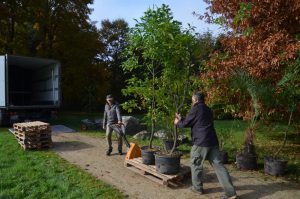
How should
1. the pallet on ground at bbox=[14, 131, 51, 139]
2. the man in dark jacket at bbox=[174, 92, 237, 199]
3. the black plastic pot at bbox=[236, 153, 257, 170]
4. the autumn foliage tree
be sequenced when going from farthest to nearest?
the pallet on ground at bbox=[14, 131, 51, 139] < the black plastic pot at bbox=[236, 153, 257, 170] < the autumn foliage tree < the man in dark jacket at bbox=[174, 92, 237, 199]

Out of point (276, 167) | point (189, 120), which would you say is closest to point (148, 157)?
point (189, 120)

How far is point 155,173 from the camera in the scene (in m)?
7.95

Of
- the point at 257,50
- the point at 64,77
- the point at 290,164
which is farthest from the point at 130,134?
the point at 64,77

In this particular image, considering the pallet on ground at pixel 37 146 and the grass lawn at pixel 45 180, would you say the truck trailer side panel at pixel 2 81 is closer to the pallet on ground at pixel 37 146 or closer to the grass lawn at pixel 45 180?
the pallet on ground at pixel 37 146

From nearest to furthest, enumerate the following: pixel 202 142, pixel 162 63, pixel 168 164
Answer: pixel 202 142 < pixel 168 164 < pixel 162 63

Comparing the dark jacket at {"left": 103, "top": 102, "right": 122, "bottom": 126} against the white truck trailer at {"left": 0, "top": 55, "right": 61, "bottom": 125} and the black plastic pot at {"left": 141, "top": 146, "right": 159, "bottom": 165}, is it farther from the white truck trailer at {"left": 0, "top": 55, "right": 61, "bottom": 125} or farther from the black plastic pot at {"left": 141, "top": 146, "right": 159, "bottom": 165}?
the white truck trailer at {"left": 0, "top": 55, "right": 61, "bottom": 125}

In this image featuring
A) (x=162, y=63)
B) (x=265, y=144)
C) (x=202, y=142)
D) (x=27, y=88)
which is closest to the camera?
(x=202, y=142)

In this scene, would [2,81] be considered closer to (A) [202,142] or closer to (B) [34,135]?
(B) [34,135]

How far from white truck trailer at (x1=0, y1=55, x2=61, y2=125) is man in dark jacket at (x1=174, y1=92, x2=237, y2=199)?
10.8m

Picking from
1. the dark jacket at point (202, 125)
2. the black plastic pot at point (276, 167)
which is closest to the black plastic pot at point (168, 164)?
the dark jacket at point (202, 125)

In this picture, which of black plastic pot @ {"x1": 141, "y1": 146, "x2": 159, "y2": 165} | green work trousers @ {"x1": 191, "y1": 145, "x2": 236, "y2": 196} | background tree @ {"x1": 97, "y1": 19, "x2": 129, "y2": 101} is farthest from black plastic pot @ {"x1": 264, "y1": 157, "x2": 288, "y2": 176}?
background tree @ {"x1": 97, "y1": 19, "x2": 129, "y2": 101}

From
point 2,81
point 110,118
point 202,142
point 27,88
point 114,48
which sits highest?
point 114,48

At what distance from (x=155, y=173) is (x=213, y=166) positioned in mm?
1370

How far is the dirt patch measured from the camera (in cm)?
720
